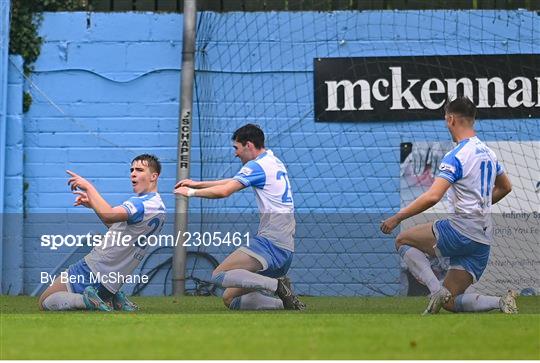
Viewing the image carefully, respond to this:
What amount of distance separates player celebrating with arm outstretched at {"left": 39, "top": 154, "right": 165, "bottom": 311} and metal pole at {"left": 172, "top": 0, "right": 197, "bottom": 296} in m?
3.36

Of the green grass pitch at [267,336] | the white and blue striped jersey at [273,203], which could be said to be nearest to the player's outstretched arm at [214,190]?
the white and blue striped jersey at [273,203]

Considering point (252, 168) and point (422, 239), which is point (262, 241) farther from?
point (422, 239)

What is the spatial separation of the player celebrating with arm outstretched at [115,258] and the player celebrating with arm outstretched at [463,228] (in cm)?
210

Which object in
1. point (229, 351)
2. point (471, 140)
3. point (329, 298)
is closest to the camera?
point (229, 351)

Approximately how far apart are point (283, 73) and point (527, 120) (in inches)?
110

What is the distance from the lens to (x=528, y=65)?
13.3 meters

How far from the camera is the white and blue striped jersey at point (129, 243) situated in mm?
9555

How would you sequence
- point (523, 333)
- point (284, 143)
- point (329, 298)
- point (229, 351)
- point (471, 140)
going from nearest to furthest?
point (229, 351), point (523, 333), point (471, 140), point (329, 298), point (284, 143)

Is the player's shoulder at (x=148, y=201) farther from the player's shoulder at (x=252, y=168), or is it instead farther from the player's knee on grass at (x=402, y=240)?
the player's knee on grass at (x=402, y=240)

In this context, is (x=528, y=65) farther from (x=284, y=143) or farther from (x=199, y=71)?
(x=199, y=71)

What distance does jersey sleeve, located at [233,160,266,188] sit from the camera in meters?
9.73

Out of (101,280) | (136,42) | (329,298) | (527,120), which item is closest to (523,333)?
(101,280)

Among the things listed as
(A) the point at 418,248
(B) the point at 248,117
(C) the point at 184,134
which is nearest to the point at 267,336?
(A) the point at 418,248

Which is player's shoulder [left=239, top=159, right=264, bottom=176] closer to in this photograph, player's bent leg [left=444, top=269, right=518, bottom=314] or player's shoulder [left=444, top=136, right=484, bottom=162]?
player's shoulder [left=444, top=136, right=484, bottom=162]
